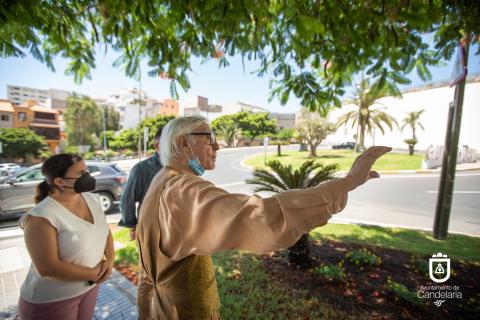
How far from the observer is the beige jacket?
0.78 m

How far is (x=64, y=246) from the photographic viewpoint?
5.71ft

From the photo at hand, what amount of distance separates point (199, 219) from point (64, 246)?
4.95 ft

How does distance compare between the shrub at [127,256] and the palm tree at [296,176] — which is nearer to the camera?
the shrub at [127,256]

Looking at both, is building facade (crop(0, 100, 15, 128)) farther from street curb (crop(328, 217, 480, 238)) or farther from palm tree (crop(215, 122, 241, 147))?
street curb (crop(328, 217, 480, 238))

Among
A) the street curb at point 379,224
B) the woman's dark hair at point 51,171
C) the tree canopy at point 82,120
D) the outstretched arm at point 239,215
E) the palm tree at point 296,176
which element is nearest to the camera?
the outstretched arm at point 239,215

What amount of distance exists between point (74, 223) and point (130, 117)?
2212 inches

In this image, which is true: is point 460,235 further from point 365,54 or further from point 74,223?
point 74,223

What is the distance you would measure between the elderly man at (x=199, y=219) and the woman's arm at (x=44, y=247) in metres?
0.78

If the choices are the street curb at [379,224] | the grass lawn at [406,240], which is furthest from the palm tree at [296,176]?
the street curb at [379,224]

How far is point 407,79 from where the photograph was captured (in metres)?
2.75

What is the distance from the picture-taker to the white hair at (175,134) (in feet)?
4.08

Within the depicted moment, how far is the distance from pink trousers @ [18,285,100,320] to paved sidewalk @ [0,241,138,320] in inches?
40.9

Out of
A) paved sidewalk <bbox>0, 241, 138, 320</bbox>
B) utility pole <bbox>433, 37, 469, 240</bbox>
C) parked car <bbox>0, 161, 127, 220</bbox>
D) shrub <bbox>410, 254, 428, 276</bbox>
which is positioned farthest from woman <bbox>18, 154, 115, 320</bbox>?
utility pole <bbox>433, 37, 469, 240</bbox>

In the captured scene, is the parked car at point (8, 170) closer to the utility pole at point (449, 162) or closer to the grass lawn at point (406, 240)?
the grass lawn at point (406, 240)
